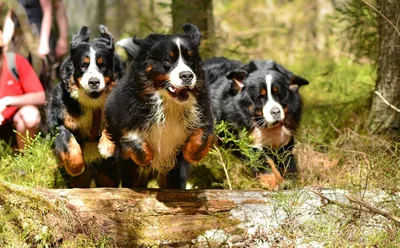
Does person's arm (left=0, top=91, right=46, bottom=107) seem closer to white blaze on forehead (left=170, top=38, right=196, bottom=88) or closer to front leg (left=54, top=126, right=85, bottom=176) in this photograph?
front leg (left=54, top=126, right=85, bottom=176)

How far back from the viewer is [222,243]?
4664 mm

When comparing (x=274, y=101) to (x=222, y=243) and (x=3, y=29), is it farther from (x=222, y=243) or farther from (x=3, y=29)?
(x=3, y=29)

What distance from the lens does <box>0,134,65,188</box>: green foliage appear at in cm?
607

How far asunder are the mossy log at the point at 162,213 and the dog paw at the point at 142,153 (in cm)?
29

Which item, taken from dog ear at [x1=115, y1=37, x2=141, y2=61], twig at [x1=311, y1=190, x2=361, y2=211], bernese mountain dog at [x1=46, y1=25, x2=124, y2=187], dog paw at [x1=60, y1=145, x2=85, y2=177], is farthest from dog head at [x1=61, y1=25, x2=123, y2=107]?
twig at [x1=311, y1=190, x2=361, y2=211]

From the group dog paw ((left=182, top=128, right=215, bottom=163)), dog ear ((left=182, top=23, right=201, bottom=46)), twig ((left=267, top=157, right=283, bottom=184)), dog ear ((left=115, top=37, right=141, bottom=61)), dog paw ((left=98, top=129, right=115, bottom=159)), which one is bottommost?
twig ((left=267, top=157, right=283, bottom=184))

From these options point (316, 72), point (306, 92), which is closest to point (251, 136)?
point (306, 92)

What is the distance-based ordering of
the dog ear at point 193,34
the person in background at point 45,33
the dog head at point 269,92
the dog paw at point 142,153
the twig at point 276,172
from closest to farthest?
the dog paw at point 142,153, the dog ear at point 193,34, the twig at point 276,172, the dog head at point 269,92, the person in background at point 45,33

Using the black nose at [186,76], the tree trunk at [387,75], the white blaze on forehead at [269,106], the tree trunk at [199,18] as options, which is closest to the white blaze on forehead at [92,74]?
the black nose at [186,76]

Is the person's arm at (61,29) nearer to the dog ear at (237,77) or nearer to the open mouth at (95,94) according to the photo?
the open mouth at (95,94)

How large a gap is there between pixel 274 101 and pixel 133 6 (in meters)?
9.95

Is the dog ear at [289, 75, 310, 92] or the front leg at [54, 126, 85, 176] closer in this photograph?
the front leg at [54, 126, 85, 176]

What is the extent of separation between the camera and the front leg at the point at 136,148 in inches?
200

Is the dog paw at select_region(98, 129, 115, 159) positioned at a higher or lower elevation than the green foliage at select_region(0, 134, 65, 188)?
higher
